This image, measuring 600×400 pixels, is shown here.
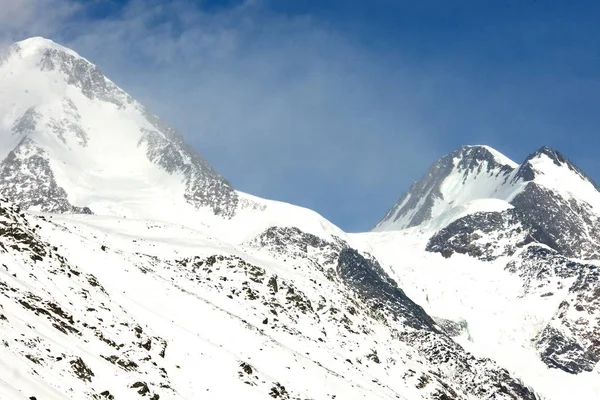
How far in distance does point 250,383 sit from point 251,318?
2455 cm

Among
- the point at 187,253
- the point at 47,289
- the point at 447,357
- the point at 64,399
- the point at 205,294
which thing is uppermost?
the point at 447,357

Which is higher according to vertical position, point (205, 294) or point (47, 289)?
point (205, 294)

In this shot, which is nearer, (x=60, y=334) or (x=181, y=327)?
(x=60, y=334)

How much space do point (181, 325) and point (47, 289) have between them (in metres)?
17.1

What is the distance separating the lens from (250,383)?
175 feet

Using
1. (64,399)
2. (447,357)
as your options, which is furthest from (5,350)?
(447,357)

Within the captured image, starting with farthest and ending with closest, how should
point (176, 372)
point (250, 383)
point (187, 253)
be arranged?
point (187, 253), point (250, 383), point (176, 372)

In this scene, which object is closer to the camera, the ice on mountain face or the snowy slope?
the ice on mountain face

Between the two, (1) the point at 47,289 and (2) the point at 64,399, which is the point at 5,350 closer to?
(2) the point at 64,399

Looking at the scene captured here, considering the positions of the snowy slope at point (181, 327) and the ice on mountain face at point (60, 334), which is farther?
the snowy slope at point (181, 327)

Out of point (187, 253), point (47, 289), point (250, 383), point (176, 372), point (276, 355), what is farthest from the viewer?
point (187, 253)

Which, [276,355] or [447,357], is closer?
[276,355]

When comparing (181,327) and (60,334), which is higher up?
(181,327)

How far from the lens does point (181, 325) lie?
203 feet
